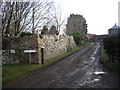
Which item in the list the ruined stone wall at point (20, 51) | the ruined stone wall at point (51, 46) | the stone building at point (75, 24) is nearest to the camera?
the ruined stone wall at point (20, 51)

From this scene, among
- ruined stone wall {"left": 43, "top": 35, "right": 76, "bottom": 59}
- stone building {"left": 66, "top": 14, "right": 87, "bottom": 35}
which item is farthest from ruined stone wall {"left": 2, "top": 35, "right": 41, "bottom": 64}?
stone building {"left": 66, "top": 14, "right": 87, "bottom": 35}

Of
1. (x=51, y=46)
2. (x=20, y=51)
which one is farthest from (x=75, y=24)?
(x=20, y=51)

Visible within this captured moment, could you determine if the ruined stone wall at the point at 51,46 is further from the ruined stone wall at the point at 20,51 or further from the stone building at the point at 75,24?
the stone building at the point at 75,24

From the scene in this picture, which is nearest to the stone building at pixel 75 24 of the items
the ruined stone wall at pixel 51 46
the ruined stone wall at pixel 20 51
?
the ruined stone wall at pixel 51 46

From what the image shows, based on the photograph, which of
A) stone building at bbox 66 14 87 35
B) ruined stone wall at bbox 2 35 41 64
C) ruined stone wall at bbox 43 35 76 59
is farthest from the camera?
stone building at bbox 66 14 87 35

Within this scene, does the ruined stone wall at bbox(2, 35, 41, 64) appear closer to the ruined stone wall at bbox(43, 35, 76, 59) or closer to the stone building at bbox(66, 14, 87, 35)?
the ruined stone wall at bbox(43, 35, 76, 59)

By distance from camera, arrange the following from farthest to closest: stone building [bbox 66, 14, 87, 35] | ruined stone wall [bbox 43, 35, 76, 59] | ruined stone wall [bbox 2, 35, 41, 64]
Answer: stone building [bbox 66, 14, 87, 35] → ruined stone wall [bbox 43, 35, 76, 59] → ruined stone wall [bbox 2, 35, 41, 64]

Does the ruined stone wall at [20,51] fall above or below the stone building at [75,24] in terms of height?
below

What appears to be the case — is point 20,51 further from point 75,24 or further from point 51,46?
point 75,24

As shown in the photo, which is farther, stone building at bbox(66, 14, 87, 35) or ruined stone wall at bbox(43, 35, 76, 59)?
stone building at bbox(66, 14, 87, 35)

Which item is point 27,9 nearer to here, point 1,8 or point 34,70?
point 1,8

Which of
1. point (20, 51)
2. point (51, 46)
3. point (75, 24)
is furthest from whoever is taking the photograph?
point (75, 24)

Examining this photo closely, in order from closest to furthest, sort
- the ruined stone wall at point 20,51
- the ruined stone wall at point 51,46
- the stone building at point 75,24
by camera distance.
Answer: the ruined stone wall at point 20,51
the ruined stone wall at point 51,46
the stone building at point 75,24

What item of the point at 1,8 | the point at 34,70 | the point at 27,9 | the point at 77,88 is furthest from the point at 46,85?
the point at 27,9
